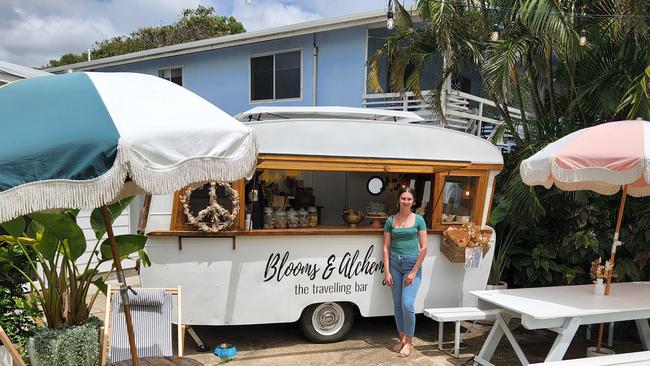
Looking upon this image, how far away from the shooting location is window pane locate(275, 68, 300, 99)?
11.3 meters

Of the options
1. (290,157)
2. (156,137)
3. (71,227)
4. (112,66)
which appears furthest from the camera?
(112,66)

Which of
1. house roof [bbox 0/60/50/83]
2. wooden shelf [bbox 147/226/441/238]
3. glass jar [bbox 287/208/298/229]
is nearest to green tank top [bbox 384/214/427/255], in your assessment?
wooden shelf [bbox 147/226/441/238]

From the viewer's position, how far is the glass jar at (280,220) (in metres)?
5.27

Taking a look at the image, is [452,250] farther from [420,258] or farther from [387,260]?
[387,260]

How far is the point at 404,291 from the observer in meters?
5.10

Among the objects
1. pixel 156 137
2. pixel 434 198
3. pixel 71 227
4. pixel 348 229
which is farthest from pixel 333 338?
pixel 156 137

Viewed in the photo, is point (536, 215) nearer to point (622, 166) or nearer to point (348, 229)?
point (622, 166)

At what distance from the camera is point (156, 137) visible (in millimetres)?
2215

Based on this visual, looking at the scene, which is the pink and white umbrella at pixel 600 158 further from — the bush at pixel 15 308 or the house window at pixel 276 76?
the house window at pixel 276 76

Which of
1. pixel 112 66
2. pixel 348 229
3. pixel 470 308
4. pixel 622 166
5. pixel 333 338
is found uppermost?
pixel 112 66

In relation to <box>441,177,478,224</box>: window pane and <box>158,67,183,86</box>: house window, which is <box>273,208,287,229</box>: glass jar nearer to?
<box>441,177,478,224</box>: window pane

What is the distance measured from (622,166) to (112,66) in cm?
1428

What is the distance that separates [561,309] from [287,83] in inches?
334

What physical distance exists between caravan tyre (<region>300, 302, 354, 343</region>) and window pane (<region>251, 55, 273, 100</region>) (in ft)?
24.0
